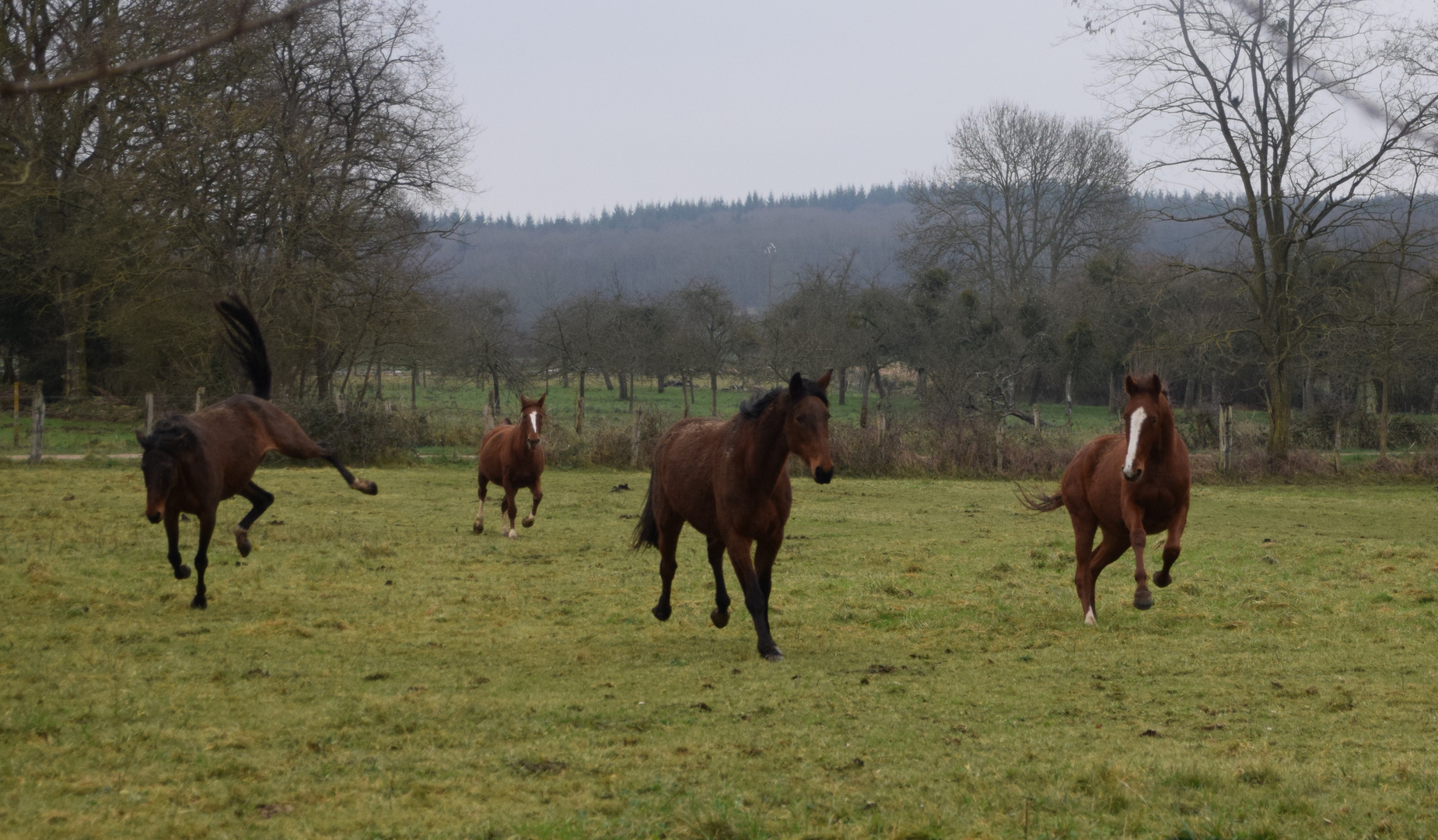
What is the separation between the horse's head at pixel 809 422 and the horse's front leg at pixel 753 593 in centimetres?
79

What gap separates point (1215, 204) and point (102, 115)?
91.1 feet

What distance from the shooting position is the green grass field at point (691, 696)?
4168 mm

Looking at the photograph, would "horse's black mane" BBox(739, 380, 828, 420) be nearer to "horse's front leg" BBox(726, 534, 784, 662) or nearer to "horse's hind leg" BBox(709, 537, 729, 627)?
"horse's front leg" BBox(726, 534, 784, 662)

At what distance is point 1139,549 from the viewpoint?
8016mm

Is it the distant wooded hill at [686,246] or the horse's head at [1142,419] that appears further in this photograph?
the distant wooded hill at [686,246]

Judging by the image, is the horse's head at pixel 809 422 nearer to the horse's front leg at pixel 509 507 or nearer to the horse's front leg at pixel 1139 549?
the horse's front leg at pixel 1139 549

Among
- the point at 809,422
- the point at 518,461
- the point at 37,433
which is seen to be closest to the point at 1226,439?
the point at 518,461

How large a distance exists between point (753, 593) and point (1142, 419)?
3.11m

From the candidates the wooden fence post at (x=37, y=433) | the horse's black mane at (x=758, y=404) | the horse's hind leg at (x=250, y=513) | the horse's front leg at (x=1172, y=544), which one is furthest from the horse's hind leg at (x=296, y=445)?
the wooden fence post at (x=37, y=433)

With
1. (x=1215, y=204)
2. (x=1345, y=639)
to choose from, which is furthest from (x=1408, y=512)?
(x=1345, y=639)

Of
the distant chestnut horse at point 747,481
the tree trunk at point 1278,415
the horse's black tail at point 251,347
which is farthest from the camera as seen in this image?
the tree trunk at point 1278,415

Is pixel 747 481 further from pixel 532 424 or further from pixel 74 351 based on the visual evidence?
pixel 74 351

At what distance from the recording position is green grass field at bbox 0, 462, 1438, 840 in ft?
13.7

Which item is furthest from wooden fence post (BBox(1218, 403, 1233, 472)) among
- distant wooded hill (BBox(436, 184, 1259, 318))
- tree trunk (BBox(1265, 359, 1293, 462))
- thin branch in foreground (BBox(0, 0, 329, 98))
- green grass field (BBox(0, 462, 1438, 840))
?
distant wooded hill (BBox(436, 184, 1259, 318))
